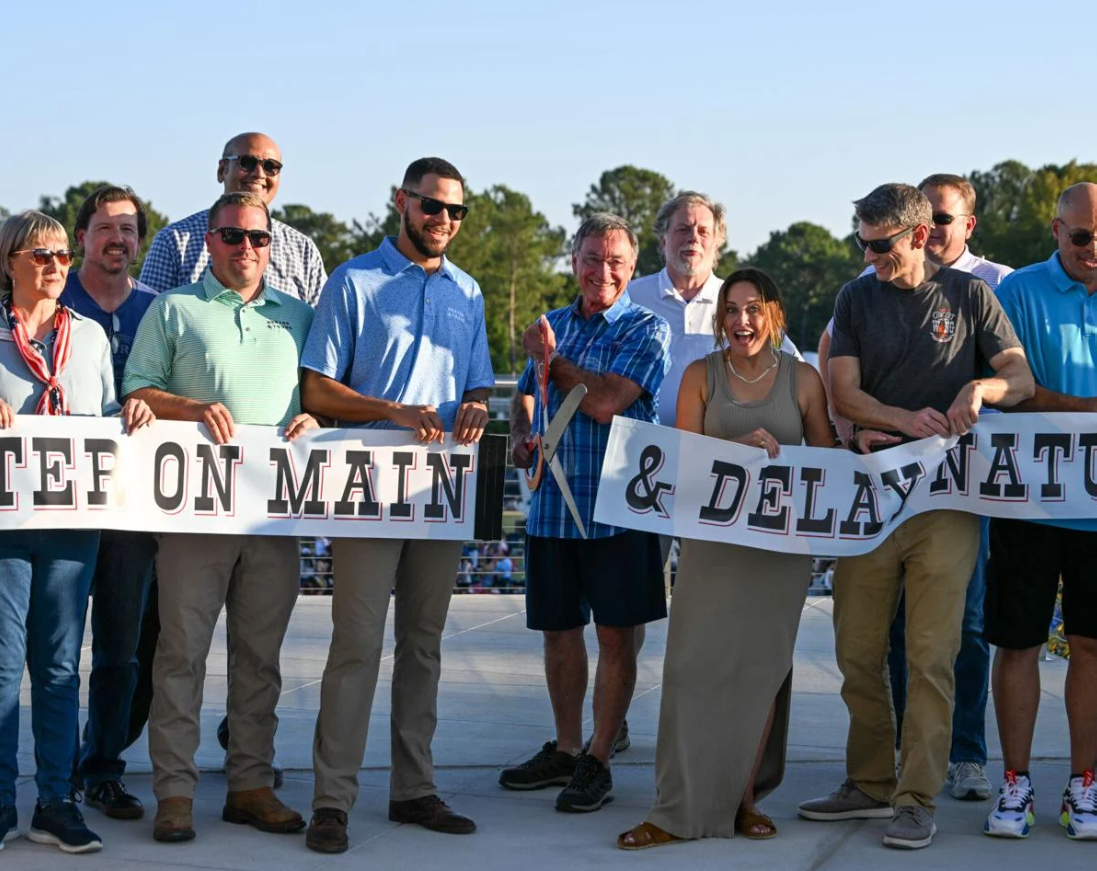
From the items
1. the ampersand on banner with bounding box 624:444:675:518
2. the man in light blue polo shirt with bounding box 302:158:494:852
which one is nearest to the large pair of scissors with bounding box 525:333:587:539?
the man in light blue polo shirt with bounding box 302:158:494:852

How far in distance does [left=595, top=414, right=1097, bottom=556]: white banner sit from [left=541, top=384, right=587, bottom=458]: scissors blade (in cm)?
39

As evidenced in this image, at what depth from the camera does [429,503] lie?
5.32 metres

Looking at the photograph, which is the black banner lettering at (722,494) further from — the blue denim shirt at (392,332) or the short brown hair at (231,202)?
the short brown hair at (231,202)

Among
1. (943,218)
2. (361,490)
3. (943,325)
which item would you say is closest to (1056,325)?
(943,325)

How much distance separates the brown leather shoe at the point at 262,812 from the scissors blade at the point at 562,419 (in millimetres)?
1628

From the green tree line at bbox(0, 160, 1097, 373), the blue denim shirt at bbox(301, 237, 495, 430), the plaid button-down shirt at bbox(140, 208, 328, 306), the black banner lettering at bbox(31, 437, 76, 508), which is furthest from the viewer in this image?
the green tree line at bbox(0, 160, 1097, 373)

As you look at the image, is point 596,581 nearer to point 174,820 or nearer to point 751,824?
point 751,824

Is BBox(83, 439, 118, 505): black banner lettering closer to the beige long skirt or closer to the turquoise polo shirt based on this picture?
the beige long skirt

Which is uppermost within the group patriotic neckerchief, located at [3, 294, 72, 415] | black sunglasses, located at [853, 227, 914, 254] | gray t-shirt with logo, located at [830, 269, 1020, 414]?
black sunglasses, located at [853, 227, 914, 254]

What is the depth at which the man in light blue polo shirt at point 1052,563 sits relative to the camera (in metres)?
5.21

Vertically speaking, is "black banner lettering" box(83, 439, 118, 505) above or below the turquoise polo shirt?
below

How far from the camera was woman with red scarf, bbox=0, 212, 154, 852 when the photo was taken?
191 inches

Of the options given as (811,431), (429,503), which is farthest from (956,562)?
(429,503)

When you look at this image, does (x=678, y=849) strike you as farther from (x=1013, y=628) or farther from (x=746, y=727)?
(x=1013, y=628)
